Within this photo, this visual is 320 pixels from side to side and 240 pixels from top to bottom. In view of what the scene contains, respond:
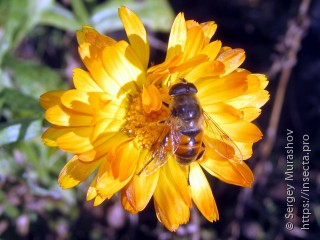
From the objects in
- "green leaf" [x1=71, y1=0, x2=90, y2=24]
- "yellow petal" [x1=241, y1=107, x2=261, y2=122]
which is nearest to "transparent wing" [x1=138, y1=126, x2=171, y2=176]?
"yellow petal" [x1=241, y1=107, x2=261, y2=122]

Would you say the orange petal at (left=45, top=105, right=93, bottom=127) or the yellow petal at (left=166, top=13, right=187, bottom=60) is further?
the yellow petal at (left=166, top=13, right=187, bottom=60)

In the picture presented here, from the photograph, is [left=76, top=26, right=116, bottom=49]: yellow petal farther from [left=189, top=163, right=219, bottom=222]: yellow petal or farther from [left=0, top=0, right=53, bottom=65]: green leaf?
[left=0, top=0, right=53, bottom=65]: green leaf

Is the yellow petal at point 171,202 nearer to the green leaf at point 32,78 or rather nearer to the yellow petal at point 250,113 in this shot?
the yellow petal at point 250,113

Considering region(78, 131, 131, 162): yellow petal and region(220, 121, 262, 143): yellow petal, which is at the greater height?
region(220, 121, 262, 143): yellow petal

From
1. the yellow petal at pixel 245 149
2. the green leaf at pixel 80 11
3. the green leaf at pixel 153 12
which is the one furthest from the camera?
the green leaf at pixel 153 12

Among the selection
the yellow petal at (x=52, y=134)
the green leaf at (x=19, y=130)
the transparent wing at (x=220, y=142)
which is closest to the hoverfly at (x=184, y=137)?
the transparent wing at (x=220, y=142)

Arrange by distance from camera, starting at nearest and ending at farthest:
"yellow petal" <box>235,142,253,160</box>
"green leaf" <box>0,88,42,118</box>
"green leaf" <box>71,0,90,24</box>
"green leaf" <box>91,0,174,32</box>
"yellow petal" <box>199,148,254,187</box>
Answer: "yellow petal" <box>199,148,254,187</box>
"yellow petal" <box>235,142,253,160</box>
"green leaf" <box>0,88,42,118</box>
"green leaf" <box>71,0,90,24</box>
"green leaf" <box>91,0,174,32</box>

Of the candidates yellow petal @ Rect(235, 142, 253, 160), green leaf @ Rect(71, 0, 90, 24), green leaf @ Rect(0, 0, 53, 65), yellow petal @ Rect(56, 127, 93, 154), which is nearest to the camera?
yellow petal @ Rect(56, 127, 93, 154)
